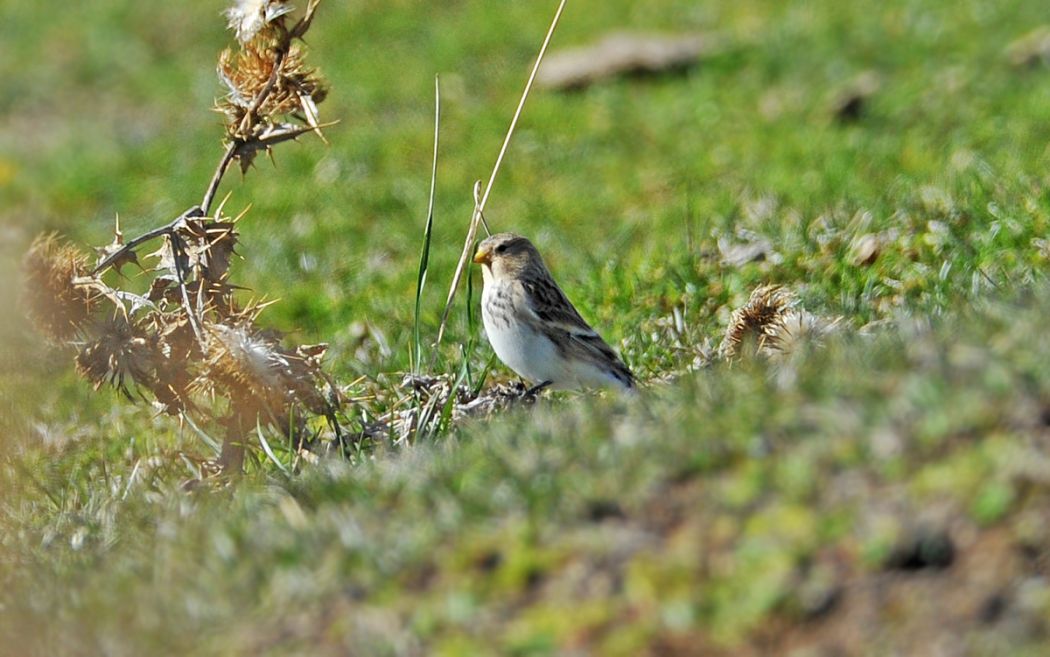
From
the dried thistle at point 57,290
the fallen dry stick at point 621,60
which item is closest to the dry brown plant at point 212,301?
the dried thistle at point 57,290

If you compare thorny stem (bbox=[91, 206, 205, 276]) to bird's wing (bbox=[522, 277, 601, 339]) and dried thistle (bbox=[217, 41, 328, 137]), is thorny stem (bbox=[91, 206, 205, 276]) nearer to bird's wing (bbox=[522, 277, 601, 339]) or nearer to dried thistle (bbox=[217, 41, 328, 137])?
dried thistle (bbox=[217, 41, 328, 137])

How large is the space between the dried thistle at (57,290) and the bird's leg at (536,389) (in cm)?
199

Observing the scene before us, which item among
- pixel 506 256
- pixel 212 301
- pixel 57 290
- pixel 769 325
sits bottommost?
pixel 769 325

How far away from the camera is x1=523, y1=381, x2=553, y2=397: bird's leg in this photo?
7.50m

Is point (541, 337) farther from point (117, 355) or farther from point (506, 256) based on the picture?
point (117, 355)

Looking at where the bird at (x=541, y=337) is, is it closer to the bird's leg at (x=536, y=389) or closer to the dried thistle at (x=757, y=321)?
the bird's leg at (x=536, y=389)

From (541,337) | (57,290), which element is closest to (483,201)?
(541,337)

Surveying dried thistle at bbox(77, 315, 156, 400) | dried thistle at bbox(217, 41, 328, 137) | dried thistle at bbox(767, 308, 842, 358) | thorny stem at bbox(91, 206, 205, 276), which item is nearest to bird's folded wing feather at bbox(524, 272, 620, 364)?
dried thistle at bbox(767, 308, 842, 358)

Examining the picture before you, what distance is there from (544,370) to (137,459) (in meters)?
2.11

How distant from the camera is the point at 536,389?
7.59 m

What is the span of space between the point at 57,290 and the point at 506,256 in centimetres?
239

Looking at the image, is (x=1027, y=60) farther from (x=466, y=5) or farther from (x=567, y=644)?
(x=567, y=644)

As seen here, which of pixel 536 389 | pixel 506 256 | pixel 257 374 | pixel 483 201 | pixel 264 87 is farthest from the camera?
pixel 506 256

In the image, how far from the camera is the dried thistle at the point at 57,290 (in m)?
6.76
